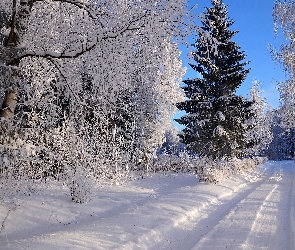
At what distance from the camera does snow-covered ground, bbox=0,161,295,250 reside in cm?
480

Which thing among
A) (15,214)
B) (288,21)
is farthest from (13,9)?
(288,21)

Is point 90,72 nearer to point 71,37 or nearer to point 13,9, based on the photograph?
point 71,37

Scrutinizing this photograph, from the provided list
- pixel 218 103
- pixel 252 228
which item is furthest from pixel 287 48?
pixel 252 228

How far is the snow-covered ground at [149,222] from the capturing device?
4801 mm

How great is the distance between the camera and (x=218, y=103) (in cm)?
1972

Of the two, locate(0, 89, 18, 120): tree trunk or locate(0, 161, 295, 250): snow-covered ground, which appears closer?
locate(0, 89, 18, 120): tree trunk

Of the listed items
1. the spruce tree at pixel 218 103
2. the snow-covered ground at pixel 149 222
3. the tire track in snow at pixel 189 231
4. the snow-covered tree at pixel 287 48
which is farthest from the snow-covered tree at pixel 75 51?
the spruce tree at pixel 218 103

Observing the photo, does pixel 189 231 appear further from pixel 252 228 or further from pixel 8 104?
pixel 8 104

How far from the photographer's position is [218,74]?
20.0 m

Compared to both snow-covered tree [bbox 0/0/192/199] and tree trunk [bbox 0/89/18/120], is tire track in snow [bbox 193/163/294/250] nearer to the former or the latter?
snow-covered tree [bbox 0/0/192/199]

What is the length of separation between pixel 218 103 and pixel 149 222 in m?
15.0

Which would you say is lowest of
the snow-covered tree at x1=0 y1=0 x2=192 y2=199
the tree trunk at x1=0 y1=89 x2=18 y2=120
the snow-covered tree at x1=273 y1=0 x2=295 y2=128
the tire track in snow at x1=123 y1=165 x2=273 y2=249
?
the tire track in snow at x1=123 y1=165 x2=273 y2=249

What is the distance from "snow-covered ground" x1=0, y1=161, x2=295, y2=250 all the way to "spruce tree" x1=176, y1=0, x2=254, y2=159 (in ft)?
34.0

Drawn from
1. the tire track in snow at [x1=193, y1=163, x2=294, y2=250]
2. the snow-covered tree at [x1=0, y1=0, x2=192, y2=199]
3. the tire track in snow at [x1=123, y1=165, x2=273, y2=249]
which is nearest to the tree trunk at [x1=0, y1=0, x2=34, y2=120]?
the snow-covered tree at [x1=0, y1=0, x2=192, y2=199]
